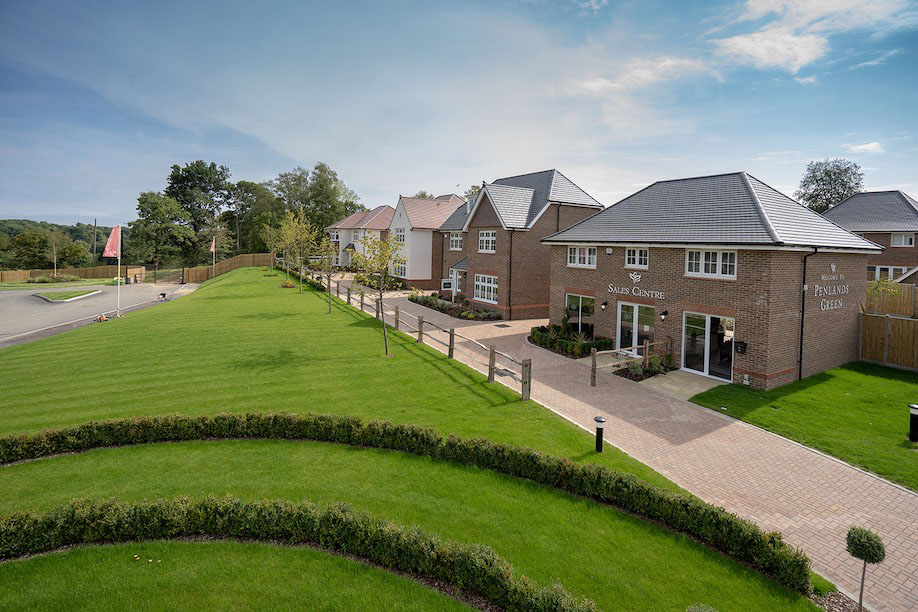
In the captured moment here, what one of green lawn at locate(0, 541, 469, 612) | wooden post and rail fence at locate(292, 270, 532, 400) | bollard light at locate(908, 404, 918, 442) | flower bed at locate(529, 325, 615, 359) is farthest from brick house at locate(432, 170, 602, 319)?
green lawn at locate(0, 541, 469, 612)

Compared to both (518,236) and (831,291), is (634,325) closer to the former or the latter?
(831,291)

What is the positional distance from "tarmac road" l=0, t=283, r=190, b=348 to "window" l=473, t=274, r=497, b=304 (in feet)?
81.5

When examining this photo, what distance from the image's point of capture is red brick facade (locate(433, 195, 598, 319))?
28.8 m

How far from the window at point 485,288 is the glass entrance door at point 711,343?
14126 millimetres

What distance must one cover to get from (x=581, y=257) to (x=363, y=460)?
15.6 metres

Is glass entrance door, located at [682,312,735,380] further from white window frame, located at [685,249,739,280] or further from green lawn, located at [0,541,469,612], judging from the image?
green lawn, located at [0,541,469,612]

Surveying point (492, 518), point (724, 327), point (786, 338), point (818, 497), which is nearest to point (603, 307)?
point (724, 327)

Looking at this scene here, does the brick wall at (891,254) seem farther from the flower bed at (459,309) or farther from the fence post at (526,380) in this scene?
the fence post at (526,380)

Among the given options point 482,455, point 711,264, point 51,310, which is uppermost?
point 711,264

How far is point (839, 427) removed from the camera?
40.4 ft

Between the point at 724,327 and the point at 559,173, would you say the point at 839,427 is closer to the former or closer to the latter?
the point at 724,327

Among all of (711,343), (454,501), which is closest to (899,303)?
(711,343)

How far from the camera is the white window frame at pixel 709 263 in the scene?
1584 cm

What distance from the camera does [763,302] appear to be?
14.8 m
